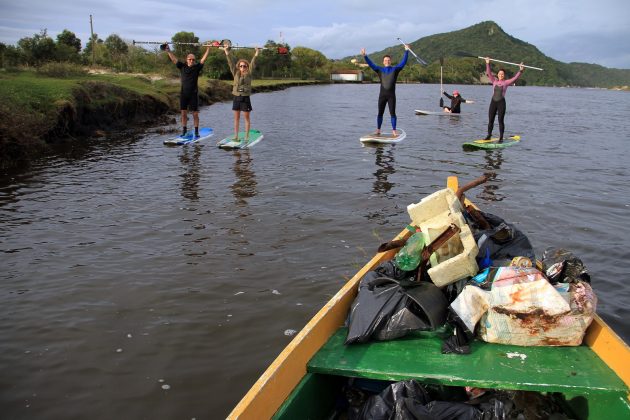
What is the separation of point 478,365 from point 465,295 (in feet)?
1.87

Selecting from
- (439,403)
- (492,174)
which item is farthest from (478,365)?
(492,174)

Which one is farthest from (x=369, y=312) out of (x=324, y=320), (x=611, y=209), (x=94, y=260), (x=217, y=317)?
(x=611, y=209)

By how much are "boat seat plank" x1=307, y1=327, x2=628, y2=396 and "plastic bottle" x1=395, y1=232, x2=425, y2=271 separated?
30.2 inches

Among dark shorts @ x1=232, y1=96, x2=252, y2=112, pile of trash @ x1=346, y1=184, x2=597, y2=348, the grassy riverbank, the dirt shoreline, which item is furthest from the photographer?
dark shorts @ x1=232, y1=96, x2=252, y2=112

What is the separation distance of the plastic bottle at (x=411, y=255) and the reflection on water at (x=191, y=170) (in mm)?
6329

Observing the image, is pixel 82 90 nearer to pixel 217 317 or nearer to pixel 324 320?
pixel 217 317

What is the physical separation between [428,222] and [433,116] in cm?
2738

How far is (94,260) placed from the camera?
6.68 meters

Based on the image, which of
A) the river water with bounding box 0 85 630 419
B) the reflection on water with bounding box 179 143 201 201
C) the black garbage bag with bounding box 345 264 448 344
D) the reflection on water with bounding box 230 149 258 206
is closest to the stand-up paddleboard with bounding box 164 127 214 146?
the reflection on water with bounding box 179 143 201 201

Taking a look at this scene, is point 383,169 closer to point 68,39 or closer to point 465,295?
point 465,295

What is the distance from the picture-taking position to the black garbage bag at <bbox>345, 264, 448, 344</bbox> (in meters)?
3.75

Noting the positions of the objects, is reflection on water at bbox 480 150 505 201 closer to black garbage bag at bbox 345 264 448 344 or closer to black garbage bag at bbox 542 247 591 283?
black garbage bag at bbox 542 247 591 283

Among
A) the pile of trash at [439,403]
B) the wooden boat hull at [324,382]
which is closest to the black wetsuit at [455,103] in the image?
the wooden boat hull at [324,382]

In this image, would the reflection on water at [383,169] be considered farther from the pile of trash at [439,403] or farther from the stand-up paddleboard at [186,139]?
the pile of trash at [439,403]
